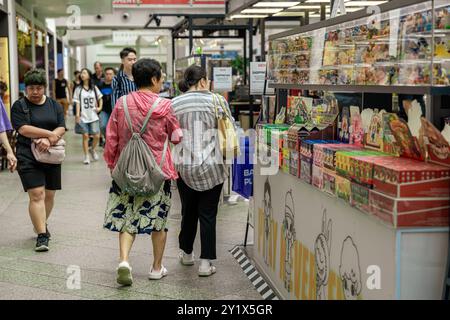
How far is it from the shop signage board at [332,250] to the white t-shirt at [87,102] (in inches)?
315

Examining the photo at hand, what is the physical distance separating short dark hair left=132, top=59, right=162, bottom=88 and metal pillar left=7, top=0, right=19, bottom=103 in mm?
8990

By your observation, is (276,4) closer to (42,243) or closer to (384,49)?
(42,243)

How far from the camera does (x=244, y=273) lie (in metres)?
5.86

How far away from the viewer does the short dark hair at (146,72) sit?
5.38m

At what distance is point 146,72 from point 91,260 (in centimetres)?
186

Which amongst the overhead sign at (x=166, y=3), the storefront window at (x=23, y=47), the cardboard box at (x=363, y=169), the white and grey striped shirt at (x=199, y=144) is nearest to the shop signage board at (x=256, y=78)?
the white and grey striped shirt at (x=199, y=144)

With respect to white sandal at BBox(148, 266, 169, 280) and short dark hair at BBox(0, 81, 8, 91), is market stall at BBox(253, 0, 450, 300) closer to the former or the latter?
white sandal at BBox(148, 266, 169, 280)

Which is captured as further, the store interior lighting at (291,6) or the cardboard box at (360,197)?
the store interior lighting at (291,6)

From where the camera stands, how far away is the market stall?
325 cm

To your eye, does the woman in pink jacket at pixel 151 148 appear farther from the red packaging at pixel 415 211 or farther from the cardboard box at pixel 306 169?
the red packaging at pixel 415 211

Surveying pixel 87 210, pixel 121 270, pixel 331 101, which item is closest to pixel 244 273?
pixel 121 270

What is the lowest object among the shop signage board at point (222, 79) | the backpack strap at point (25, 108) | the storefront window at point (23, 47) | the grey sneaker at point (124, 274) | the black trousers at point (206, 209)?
the grey sneaker at point (124, 274)

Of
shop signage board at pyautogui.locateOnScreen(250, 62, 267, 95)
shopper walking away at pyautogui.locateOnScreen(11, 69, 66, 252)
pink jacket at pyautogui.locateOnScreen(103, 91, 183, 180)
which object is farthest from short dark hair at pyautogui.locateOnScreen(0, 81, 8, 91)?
pink jacket at pyautogui.locateOnScreen(103, 91, 183, 180)

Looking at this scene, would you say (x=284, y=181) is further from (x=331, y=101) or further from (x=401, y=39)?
(x=401, y=39)
